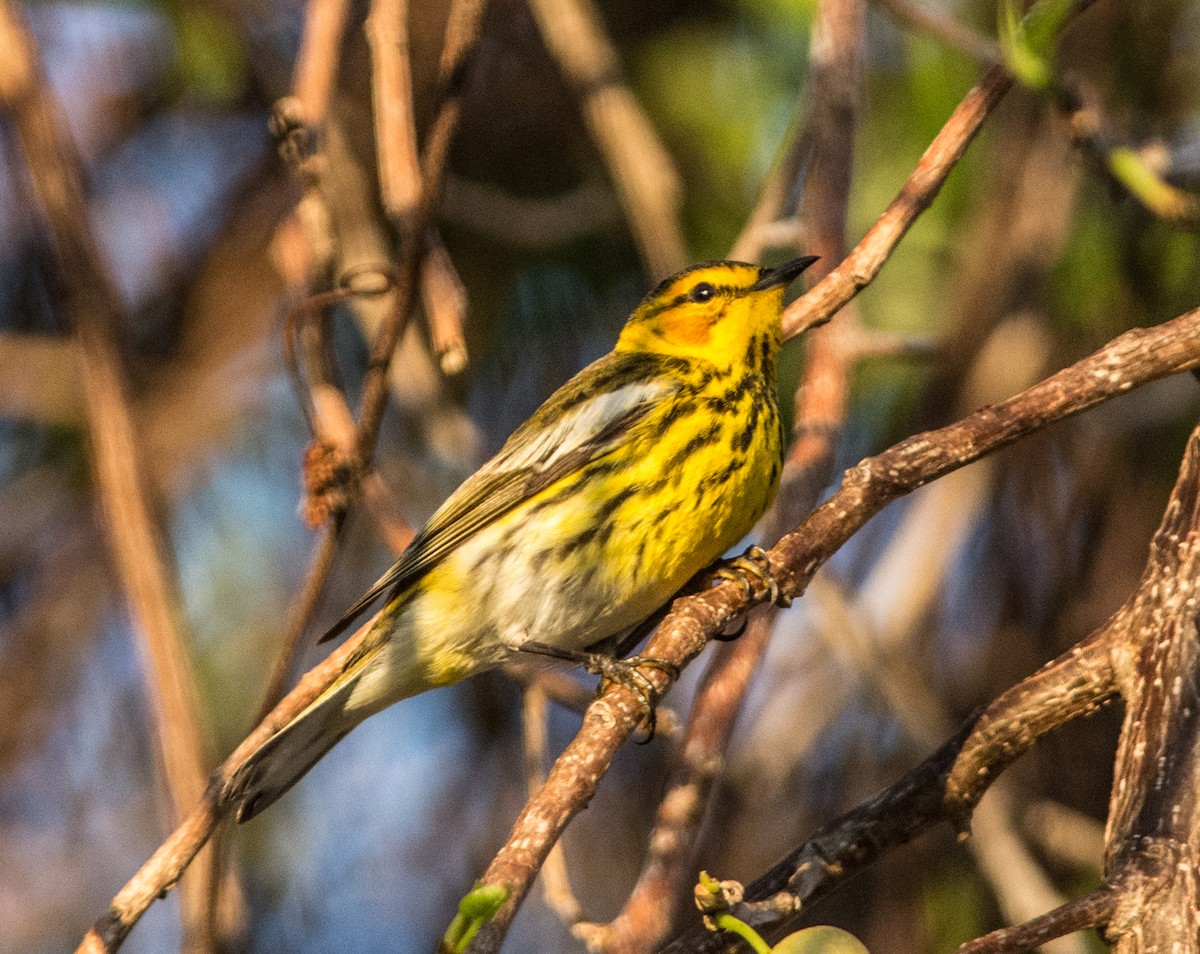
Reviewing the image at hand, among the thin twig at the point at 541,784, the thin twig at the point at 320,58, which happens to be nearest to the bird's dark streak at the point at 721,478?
the thin twig at the point at 541,784

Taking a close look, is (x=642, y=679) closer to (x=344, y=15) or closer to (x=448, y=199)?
(x=344, y=15)

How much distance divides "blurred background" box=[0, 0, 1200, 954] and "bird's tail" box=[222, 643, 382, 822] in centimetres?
59

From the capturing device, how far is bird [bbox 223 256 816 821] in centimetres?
296

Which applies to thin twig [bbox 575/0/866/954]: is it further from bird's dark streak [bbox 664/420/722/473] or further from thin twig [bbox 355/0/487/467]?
thin twig [bbox 355/0/487/467]

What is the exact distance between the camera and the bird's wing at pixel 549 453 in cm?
324

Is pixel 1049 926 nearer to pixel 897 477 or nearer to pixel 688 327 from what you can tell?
pixel 897 477

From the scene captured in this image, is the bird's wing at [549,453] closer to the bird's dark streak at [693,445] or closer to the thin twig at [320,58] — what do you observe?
the bird's dark streak at [693,445]

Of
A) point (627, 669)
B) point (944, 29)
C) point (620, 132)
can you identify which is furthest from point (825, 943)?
point (620, 132)

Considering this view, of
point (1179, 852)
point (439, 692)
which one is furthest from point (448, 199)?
point (1179, 852)

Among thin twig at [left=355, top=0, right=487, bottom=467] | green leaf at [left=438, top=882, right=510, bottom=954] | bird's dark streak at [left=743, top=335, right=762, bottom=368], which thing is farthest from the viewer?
bird's dark streak at [left=743, top=335, right=762, bottom=368]

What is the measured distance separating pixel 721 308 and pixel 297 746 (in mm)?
1466

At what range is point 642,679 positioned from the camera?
7.98 feet

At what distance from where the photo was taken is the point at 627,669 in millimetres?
2564

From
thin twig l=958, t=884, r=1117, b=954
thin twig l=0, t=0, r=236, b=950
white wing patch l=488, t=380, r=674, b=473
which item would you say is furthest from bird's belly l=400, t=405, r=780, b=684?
Answer: thin twig l=958, t=884, r=1117, b=954
